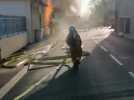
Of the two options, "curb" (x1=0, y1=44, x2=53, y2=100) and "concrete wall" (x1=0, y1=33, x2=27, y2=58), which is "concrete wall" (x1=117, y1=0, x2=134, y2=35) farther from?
"curb" (x1=0, y1=44, x2=53, y2=100)

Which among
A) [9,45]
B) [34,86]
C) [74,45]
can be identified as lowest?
[34,86]

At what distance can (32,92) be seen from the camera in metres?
10.5

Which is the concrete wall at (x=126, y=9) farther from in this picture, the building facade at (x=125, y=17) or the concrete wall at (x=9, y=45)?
the concrete wall at (x=9, y=45)

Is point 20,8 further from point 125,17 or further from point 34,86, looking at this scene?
point 34,86

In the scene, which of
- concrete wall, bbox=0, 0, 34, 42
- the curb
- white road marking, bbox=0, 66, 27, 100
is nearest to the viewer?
white road marking, bbox=0, 66, 27, 100

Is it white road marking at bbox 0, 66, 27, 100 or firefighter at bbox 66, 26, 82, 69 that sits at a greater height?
firefighter at bbox 66, 26, 82, 69

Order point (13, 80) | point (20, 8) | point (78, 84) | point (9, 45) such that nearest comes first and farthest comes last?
point (78, 84)
point (13, 80)
point (9, 45)
point (20, 8)

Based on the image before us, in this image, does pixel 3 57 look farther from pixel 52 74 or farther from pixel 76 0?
pixel 76 0

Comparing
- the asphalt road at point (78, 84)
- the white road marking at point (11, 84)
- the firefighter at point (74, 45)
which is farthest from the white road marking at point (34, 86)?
the firefighter at point (74, 45)

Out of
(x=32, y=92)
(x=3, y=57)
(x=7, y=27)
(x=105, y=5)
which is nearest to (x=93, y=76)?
(x=32, y=92)

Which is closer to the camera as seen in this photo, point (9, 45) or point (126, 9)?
point (9, 45)

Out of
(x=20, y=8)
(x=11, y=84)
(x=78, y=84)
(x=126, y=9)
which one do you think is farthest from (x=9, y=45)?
(x=126, y=9)

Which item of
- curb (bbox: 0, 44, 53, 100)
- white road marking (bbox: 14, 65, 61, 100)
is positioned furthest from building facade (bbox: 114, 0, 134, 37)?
white road marking (bbox: 14, 65, 61, 100)

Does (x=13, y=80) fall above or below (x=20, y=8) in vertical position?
below
